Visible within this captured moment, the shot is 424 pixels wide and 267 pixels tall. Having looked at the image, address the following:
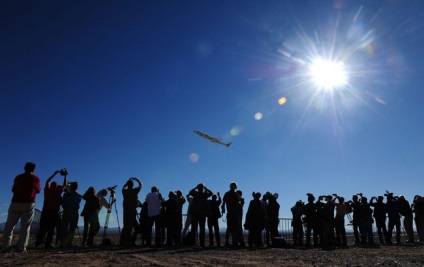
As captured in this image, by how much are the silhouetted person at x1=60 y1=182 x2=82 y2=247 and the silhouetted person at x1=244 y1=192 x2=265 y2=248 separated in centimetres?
560

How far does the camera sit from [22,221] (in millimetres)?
8172

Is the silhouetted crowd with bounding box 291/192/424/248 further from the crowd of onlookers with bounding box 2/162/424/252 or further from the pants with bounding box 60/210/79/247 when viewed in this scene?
the pants with bounding box 60/210/79/247

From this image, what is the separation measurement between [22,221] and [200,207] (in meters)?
5.18

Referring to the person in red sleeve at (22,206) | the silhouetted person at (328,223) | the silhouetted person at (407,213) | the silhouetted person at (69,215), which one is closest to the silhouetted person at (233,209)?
the silhouetted person at (328,223)

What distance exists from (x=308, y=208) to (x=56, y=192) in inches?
361

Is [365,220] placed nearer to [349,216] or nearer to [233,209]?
[349,216]

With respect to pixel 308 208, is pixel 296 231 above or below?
below

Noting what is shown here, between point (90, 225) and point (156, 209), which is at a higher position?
point (156, 209)

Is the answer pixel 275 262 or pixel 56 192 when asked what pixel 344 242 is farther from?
pixel 56 192

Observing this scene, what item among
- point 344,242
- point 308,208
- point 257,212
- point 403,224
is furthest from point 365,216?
point 257,212

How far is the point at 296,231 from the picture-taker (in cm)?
1335

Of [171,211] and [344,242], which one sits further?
[344,242]

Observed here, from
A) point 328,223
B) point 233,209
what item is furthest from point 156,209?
point 328,223

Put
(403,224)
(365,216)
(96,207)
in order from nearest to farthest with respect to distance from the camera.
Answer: (96,207), (365,216), (403,224)
